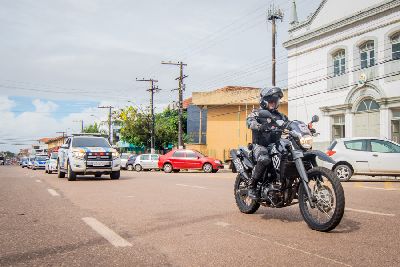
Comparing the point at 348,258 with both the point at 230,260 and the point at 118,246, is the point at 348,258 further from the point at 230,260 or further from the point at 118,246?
the point at 118,246

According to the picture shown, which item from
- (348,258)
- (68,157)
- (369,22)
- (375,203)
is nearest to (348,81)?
(369,22)

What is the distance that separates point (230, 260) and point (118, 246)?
1.26 m

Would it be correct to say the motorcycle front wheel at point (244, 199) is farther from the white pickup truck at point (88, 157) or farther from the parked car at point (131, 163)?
the parked car at point (131, 163)

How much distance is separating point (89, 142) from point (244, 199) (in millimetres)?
11696

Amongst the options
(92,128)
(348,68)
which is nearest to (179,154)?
(348,68)

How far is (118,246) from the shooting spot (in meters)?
4.44

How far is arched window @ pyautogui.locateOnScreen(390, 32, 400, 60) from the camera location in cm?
2195

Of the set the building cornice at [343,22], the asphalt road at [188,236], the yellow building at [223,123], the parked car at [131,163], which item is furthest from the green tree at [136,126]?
the asphalt road at [188,236]

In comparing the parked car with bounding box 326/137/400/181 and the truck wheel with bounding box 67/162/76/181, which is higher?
the parked car with bounding box 326/137/400/181

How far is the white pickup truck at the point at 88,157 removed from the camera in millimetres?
16203

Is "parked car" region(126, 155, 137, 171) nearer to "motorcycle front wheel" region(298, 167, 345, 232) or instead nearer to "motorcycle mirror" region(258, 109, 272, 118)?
"motorcycle mirror" region(258, 109, 272, 118)

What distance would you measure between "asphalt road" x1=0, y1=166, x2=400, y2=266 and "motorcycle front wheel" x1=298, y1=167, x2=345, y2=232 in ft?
0.47

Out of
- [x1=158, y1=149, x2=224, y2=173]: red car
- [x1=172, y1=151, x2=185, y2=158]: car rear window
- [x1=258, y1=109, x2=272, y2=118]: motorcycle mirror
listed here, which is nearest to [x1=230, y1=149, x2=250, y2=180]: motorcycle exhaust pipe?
[x1=258, y1=109, x2=272, y2=118]: motorcycle mirror

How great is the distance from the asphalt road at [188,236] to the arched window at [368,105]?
16436 millimetres
